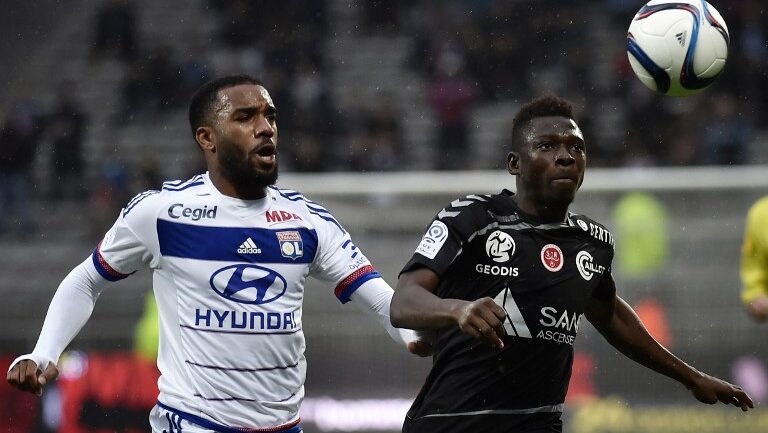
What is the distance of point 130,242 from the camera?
4941 mm

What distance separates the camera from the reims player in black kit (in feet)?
14.9

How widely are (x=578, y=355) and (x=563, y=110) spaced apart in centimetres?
523

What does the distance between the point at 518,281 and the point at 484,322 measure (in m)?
0.88

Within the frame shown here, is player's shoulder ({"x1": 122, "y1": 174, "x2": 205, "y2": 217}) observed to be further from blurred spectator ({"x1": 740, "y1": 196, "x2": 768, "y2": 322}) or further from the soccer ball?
blurred spectator ({"x1": 740, "y1": 196, "x2": 768, "y2": 322})

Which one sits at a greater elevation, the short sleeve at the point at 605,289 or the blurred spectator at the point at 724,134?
the blurred spectator at the point at 724,134

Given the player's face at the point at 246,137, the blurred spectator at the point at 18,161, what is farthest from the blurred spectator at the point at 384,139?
the player's face at the point at 246,137

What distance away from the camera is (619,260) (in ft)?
32.5

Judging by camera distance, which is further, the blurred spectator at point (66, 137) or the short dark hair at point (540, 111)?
the blurred spectator at point (66, 137)

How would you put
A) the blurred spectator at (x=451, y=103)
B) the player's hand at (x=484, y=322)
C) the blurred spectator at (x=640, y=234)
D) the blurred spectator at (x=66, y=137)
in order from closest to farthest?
the player's hand at (x=484, y=322) < the blurred spectator at (x=640, y=234) < the blurred spectator at (x=66, y=137) < the blurred spectator at (x=451, y=103)

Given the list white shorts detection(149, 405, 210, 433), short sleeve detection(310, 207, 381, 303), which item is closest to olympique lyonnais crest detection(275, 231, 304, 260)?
short sleeve detection(310, 207, 381, 303)

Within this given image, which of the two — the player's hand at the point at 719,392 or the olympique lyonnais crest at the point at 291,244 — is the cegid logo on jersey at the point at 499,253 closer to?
the olympique lyonnais crest at the point at 291,244

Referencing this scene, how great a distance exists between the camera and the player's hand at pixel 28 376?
4.68 meters

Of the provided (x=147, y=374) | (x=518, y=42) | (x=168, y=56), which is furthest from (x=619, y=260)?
(x=168, y=56)

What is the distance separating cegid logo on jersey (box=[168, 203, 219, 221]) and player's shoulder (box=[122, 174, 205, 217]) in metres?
0.04
